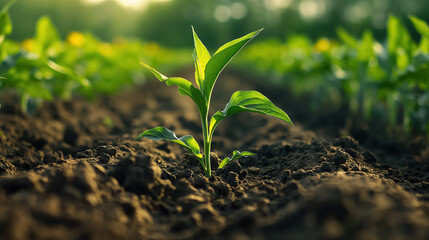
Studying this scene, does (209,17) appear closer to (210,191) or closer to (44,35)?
(44,35)

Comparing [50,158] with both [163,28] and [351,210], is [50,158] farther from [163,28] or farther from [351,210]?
[163,28]

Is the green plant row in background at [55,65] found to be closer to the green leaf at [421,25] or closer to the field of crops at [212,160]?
the field of crops at [212,160]

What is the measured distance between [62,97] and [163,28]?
48.6 m

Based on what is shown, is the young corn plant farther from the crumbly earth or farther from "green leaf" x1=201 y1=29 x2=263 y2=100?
the crumbly earth

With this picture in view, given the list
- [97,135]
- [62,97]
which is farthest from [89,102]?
[97,135]

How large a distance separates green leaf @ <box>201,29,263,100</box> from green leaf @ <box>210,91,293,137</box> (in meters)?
0.17

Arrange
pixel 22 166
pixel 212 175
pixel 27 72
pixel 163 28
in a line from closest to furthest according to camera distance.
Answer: pixel 212 175 → pixel 22 166 → pixel 27 72 → pixel 163 28

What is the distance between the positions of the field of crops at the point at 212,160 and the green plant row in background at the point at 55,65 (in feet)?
0.07

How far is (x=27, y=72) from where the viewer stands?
3.53 metres

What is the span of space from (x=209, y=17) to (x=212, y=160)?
Answer: 5292cm

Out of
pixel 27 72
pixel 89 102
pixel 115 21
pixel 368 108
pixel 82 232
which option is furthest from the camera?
pixel 115 21

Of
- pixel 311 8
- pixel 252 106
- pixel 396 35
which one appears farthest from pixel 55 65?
pixel 311 8

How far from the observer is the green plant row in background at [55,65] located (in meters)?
3.09

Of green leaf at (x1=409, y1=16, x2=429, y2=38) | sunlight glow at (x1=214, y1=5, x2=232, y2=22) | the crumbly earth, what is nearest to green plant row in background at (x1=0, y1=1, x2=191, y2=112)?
the crumbly earth
